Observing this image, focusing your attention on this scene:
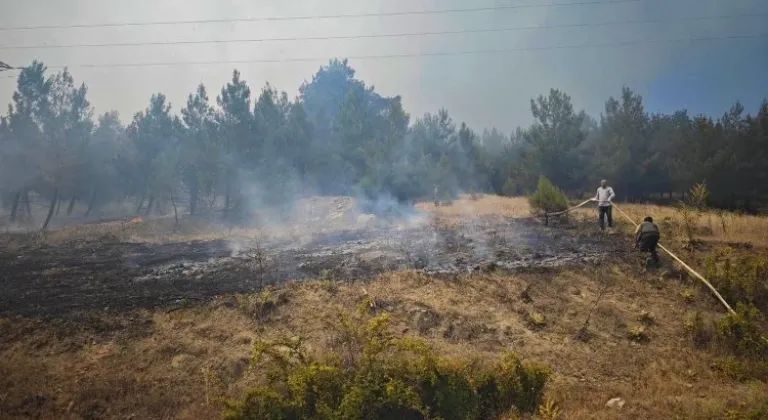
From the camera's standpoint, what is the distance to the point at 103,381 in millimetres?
6766

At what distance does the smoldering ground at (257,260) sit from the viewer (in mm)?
10391

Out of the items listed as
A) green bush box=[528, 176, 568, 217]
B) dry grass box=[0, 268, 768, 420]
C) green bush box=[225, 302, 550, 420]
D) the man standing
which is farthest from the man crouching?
green bush box=[528, 176, 568, 217]

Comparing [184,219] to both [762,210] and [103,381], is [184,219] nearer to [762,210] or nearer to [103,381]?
[103,381]

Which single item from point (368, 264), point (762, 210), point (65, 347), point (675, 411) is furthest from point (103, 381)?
point (762, 210)

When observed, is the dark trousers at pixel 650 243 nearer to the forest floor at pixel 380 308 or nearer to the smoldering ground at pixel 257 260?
the forest floor at pixel 380 308

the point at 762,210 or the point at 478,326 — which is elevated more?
the point at 762,210

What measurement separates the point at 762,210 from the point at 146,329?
28.7 metres

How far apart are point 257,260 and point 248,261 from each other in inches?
29.1

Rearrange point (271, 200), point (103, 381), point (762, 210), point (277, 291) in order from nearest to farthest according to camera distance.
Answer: point (103, 381) → point (277, 291) → point (762, 210) → point (271, 200)

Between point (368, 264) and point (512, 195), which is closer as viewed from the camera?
point (368, 264)

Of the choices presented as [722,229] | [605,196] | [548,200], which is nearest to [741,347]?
[605,196]

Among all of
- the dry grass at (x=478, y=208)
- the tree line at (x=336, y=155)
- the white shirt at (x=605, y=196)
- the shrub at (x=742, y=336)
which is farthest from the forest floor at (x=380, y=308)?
the tree line at (x=336, y=155)

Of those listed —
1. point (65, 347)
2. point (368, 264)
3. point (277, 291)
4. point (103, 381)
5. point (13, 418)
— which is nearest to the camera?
point (13, 418)

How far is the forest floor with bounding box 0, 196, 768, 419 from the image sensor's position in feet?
20.9
